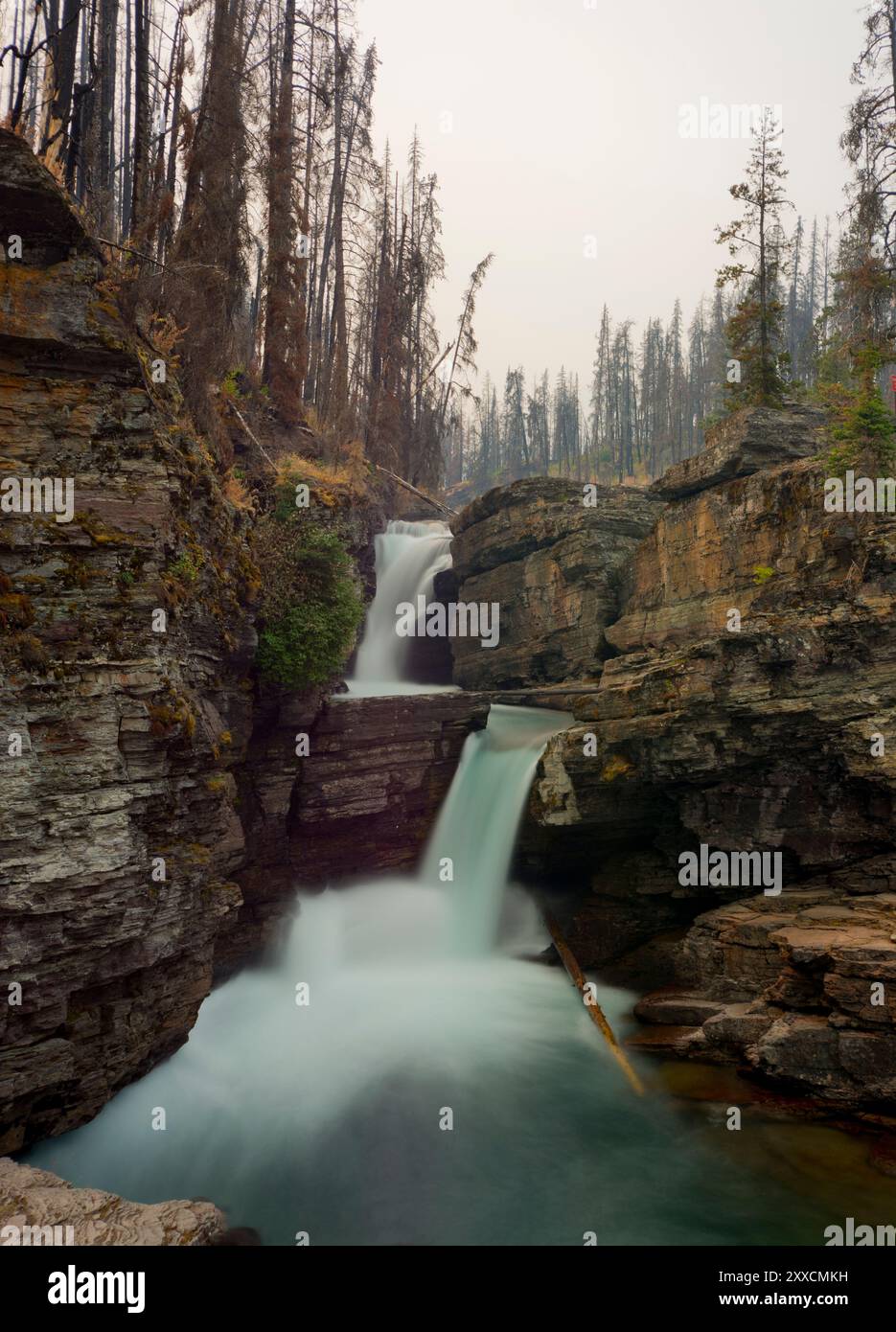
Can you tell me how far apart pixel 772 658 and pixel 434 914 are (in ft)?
26.6

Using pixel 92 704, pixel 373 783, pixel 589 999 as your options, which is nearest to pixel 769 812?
pixel 589 999

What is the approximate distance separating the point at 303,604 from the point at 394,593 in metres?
11.0

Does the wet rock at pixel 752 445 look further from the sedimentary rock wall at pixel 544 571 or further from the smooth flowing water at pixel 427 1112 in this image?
the smooth flowing water at pixel 427 1112

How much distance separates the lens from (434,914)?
1455 centimetres

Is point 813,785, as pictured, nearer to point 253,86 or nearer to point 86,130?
point 86,130

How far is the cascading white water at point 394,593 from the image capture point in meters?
22.5

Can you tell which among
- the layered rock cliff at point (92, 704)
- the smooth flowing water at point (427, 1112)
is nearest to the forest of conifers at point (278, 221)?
the layered rock cliff at point (92, 704)

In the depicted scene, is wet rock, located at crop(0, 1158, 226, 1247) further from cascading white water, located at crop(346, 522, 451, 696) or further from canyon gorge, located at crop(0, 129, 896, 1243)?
cascading white water, located at crop(346, 522, 451, 696)

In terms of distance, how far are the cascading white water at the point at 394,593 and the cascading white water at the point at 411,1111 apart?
8.33 m

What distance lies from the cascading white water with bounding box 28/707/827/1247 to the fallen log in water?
8.5 inches

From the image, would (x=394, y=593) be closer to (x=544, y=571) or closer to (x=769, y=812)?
(x=544, y=571)

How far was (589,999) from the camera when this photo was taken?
12.0 m

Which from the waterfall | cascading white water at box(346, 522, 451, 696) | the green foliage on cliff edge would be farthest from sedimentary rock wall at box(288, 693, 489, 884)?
cascading white water at box(346, 522, 451, 696)

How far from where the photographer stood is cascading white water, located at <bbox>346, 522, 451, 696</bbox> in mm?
22516
